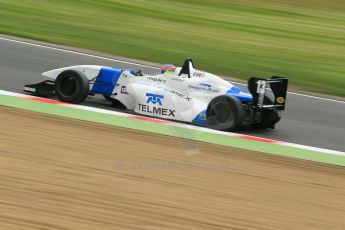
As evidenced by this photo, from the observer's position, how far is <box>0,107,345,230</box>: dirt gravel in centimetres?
550

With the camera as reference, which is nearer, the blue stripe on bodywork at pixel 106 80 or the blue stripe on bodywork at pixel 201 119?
the blue stripe on bodywork at pixel 201 119

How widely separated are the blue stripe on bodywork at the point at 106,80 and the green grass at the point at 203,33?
14.0 feet

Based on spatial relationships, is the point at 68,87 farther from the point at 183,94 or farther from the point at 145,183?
the point at 145,183

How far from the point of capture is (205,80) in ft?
30.0

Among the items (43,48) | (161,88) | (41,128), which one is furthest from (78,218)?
Result: (43,48)

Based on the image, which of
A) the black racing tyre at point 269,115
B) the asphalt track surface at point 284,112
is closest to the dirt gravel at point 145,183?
the black racing tyre at point 269,115

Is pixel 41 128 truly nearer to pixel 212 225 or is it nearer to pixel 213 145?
pixel 213 145

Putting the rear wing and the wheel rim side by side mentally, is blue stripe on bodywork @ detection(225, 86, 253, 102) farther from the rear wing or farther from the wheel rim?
the wheel rim

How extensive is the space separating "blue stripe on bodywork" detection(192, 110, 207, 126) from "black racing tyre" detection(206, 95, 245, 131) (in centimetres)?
5

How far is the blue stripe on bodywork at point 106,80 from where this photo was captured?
949 cm

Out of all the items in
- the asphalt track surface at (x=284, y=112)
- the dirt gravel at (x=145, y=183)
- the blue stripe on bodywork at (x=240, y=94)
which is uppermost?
the blue stripe on bodywork at (x=240, y=94)

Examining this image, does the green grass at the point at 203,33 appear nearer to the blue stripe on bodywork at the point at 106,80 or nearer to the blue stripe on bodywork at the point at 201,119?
the blue stripe on bodywork at the point at 106,80

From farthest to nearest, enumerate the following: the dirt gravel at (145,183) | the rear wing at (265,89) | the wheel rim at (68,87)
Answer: the wheel rim at (68,87) < the rear wing at (265,89) < the dirt gravel at (145,183)

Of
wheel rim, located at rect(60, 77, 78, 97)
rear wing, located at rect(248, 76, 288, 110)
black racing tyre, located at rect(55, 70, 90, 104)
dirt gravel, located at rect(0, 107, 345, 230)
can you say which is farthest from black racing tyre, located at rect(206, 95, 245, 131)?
wheel rim, located at rect(60, 77, 78, 97)
